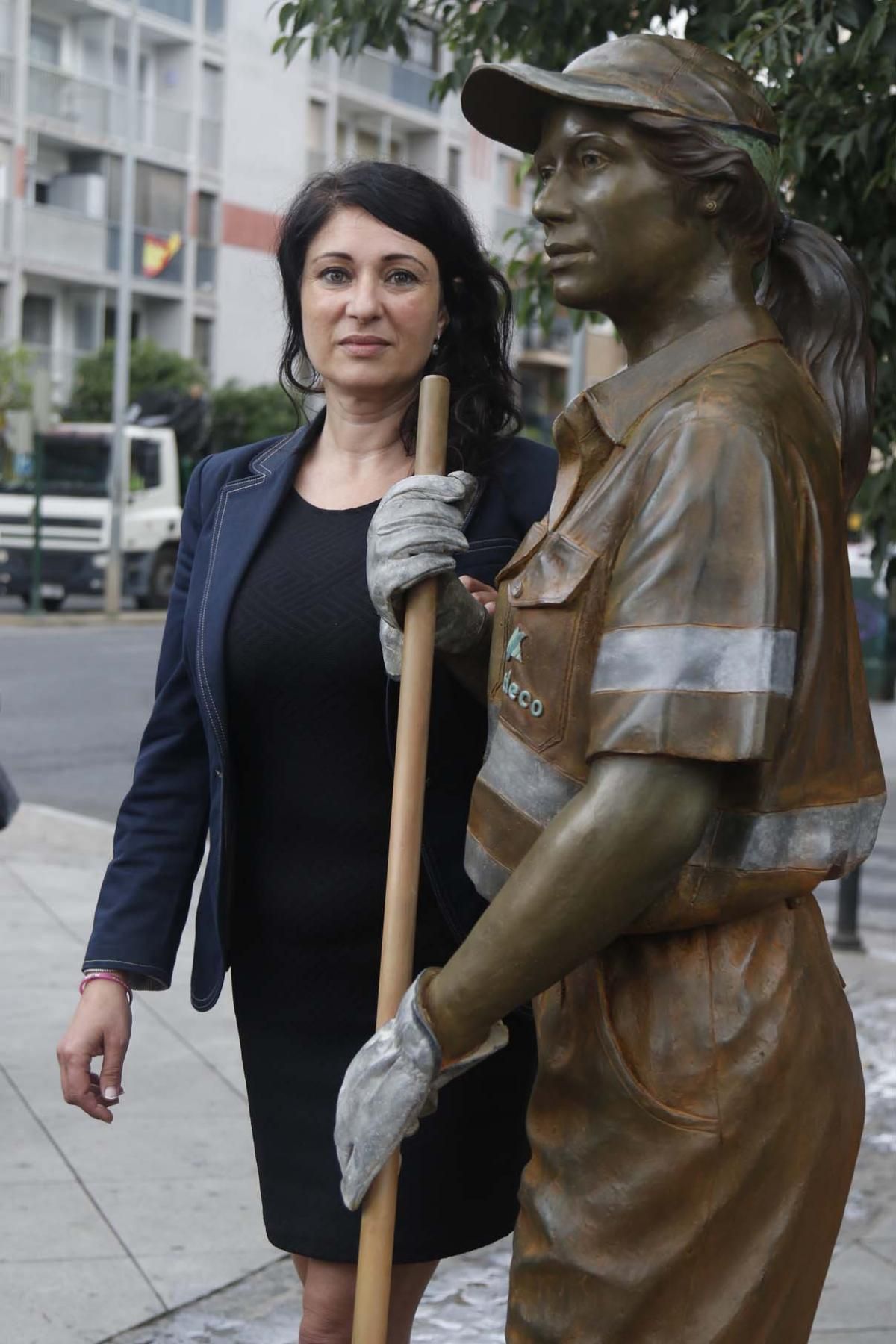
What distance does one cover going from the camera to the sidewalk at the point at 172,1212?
3.90 m

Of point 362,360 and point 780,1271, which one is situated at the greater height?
point 362,360

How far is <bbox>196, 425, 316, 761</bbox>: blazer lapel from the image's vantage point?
8.45 ft

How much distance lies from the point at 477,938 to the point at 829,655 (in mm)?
422

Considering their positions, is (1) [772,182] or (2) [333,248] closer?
(1) [772,182]

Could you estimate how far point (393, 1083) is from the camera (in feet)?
5.69

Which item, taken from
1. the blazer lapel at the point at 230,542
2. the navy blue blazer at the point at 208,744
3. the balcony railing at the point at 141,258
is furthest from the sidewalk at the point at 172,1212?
the balcony railing at the point at 141,258

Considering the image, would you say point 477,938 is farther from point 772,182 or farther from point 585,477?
point 772,182

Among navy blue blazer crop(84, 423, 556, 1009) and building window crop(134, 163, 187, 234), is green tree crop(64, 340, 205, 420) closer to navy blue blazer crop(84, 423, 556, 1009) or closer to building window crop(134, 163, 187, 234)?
Result: building window crop(134, 163, 187, 234)

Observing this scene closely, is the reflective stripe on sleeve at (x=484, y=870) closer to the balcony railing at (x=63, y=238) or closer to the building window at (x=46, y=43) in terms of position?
the balcony railing at (x=63, y=238)

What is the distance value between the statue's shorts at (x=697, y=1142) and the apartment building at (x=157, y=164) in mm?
31671

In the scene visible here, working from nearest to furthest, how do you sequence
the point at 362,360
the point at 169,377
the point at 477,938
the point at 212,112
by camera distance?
1. the point at 477,938
2. the point at 362,360
3. the point at 169,377
4. the point at 212,112

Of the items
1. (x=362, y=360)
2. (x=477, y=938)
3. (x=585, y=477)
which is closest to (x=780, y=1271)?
(x=477, y=938)

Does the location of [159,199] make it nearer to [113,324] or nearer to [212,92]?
[113,324]

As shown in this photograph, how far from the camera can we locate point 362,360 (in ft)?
8.39
